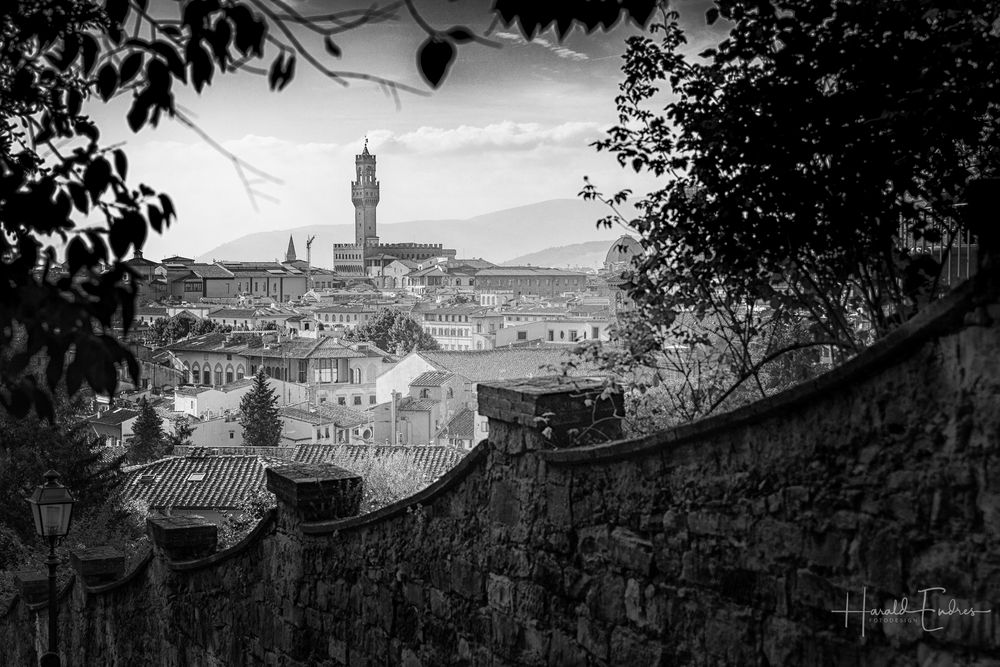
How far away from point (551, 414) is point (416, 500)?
1098mm

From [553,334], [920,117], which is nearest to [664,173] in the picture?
[920,117]

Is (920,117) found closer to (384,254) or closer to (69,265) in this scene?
(69,265)

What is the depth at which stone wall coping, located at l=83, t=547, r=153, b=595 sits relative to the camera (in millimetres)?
7939

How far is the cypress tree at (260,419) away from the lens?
38.9 meters

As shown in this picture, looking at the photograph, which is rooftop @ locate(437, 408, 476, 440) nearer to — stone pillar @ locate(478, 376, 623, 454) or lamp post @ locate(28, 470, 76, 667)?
lamp post @ locate(28, 470, 76, 667)

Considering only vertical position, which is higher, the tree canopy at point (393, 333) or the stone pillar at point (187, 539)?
the tree canopy at point (393, 333)

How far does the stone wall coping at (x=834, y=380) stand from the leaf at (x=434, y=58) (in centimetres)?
145

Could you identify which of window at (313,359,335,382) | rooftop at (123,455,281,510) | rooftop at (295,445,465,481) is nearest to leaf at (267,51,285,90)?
rooftop at (295,445,465,481)

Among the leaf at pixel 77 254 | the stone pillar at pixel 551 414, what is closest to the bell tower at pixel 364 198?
the stone pillar at pixel 551 414

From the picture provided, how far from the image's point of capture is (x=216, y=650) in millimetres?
6973

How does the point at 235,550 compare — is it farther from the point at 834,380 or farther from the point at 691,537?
the point at 834,380

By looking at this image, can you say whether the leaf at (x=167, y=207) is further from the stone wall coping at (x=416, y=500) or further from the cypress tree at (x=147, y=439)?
the cypress tree at (x=147, y=439)

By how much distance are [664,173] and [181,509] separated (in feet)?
62.7

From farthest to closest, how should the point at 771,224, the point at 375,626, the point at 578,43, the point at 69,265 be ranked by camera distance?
1. the point at 578,43
2. the point at 375,626
3. the point at 771,224
4. the point at 69,265
